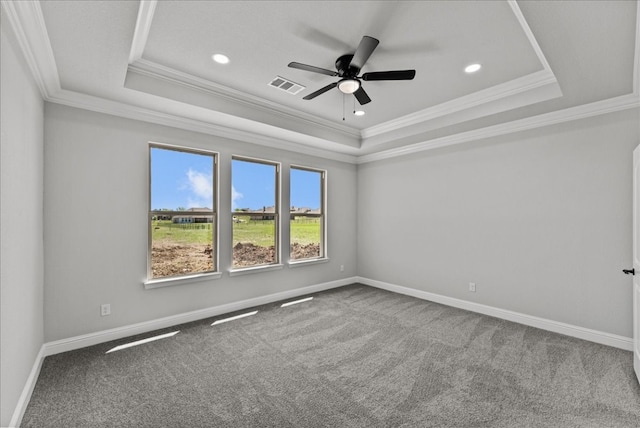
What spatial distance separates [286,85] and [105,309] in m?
3.24

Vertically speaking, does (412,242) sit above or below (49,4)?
below

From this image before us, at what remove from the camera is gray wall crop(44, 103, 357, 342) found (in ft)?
9.41

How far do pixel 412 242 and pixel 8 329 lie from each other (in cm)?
480

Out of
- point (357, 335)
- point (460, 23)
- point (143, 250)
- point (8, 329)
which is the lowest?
point (357, 335)

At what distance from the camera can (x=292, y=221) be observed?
4.98m

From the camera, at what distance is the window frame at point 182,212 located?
3477mm

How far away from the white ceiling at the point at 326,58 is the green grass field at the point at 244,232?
133cm

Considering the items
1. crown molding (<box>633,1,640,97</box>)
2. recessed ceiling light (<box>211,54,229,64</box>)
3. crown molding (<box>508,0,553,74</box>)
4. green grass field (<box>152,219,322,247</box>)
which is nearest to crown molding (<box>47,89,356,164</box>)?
recessed ceiling light (<box>211,54,229,64</box>)

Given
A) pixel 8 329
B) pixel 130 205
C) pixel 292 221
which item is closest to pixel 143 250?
pixel 130 205

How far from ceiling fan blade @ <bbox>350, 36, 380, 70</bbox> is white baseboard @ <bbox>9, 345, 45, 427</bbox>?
3467mm

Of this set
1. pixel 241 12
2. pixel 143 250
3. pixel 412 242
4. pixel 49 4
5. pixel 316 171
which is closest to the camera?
pixel 49 4

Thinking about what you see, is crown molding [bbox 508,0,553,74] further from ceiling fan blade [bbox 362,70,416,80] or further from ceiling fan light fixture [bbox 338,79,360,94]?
ceiling fan light fixture [bbox 338,79,360,94]

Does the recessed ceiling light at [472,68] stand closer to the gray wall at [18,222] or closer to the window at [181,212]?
the window at [181,212]

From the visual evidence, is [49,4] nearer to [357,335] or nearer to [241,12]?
[241,12]
